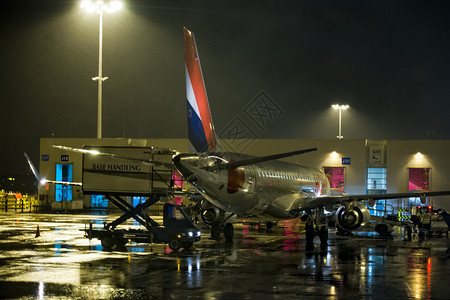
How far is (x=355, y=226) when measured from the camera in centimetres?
2836

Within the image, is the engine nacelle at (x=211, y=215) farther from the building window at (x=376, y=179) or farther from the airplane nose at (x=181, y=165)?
the building window at (x=376, y=179)

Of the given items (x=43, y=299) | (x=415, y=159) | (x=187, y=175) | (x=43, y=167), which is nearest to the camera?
(x=43, y=299)

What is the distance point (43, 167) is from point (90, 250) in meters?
41.4

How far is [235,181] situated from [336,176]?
36143 mm

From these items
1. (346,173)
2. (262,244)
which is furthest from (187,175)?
(346,173)

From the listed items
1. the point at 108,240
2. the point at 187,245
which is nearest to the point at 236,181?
the point at 187,245

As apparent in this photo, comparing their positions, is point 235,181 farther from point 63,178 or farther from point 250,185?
point 63,178

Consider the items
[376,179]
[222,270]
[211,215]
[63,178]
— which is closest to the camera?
[222,270]

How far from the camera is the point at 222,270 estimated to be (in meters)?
18.1

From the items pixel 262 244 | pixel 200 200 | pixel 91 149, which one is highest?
pixel 91 149

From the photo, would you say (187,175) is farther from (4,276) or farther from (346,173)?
(346,173)

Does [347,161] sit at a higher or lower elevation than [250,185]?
higher

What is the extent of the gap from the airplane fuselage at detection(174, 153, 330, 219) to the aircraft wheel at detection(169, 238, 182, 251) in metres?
2.29

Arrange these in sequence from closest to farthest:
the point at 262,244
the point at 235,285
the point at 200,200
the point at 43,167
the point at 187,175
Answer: the point at 235,285, the point at 187,175, the point at 262,244, the point at 200,200, the point at 43,167
